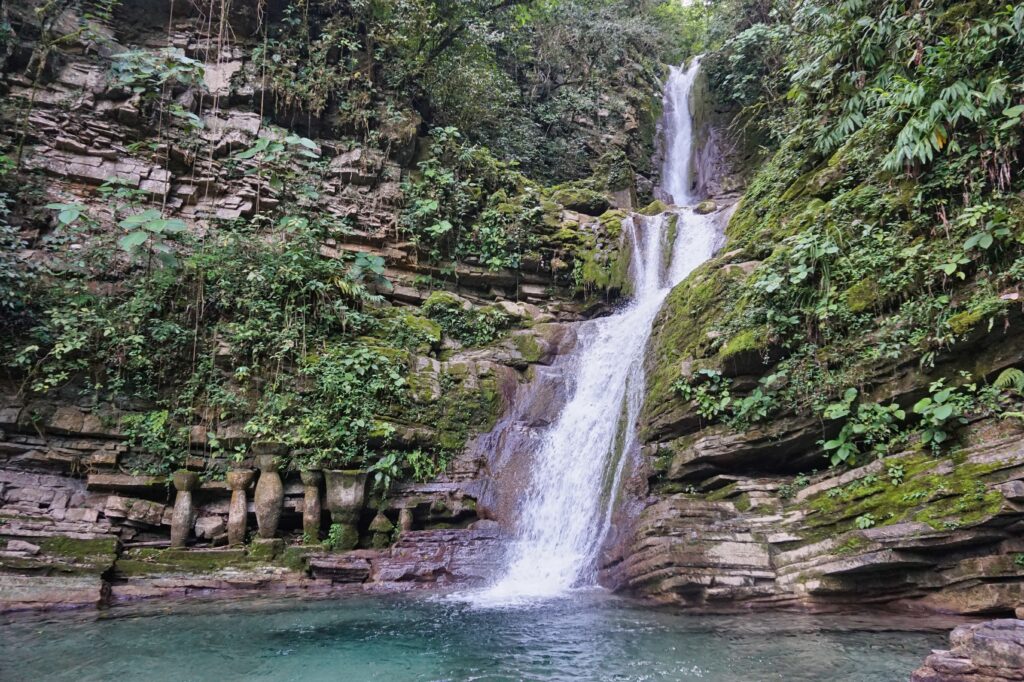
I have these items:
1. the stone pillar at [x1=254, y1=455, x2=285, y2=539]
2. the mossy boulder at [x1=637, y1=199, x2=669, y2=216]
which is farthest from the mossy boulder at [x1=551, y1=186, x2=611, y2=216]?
the stone pillar at [x1=254, y1=455, x2=285, y2=539]

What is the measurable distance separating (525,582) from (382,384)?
4.27 meters

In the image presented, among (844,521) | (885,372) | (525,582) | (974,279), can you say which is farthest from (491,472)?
(974,279)

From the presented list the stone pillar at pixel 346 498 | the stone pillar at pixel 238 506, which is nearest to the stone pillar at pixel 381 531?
the stone pillar at pixel 346 498

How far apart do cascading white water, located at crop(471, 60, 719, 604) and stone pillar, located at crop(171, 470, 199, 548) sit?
189 inches

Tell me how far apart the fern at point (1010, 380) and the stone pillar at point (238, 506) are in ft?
33.5

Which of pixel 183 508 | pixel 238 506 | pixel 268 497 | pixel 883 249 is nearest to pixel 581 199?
pixel 883 249

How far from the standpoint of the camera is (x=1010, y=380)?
5801 millimetres

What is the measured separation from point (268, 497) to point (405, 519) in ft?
7.39

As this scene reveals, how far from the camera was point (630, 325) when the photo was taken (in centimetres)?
1223

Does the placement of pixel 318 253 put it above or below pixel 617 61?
below

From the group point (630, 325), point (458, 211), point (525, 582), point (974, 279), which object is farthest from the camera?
point (458, 211)

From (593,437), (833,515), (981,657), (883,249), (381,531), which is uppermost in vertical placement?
(883,249)

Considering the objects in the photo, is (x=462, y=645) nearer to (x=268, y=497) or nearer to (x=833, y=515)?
(x=833, y=515)

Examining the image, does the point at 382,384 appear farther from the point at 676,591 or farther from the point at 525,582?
the point at 676,591
